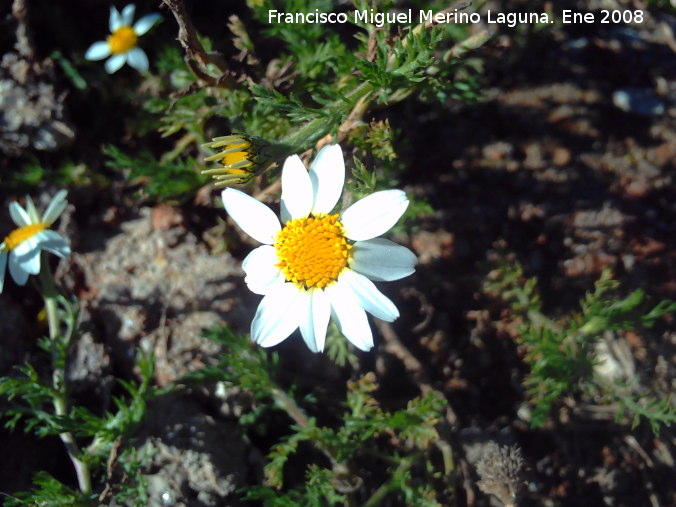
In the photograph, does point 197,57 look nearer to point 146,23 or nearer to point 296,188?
point 296,188

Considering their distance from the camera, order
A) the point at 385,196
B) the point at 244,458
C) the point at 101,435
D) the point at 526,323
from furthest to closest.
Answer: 1. the point at 526,323
2. the point at 244,458
3. the point at 101,435
4. the point at 385,196

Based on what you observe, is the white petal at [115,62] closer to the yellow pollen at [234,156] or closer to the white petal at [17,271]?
the white petal at [17,271]

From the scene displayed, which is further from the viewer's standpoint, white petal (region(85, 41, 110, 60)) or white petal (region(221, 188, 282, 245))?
white petal (region(85, 41, 110, 60))

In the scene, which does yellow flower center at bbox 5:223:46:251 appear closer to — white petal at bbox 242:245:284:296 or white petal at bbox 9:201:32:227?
white petal at bbox 9:201:32:227

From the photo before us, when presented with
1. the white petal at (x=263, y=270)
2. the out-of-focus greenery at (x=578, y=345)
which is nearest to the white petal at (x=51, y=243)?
the white petal at (x=263, y=270)

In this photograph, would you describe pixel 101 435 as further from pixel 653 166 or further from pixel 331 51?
pixel 653 166

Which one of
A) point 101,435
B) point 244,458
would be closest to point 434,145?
point 244,458

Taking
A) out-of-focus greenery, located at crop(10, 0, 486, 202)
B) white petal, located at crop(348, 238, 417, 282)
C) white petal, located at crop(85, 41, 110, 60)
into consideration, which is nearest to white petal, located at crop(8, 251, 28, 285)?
out-of-focus greenery, located at crop(10, 0, 486, 202)
